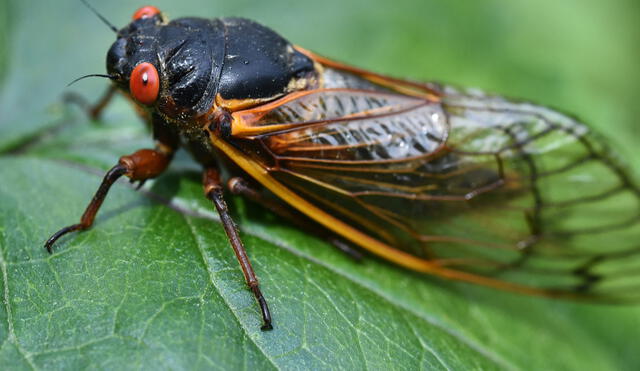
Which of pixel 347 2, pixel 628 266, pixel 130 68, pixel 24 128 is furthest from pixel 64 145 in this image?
pixel 628 266

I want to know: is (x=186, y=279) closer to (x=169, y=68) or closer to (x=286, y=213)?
(x=286, y=213)

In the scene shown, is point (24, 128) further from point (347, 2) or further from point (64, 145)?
point (347, 2)

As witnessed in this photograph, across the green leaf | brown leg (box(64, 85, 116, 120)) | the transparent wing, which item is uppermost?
the transparent wing

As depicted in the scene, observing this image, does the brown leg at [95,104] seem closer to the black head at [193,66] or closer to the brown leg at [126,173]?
the black head at [193,66]

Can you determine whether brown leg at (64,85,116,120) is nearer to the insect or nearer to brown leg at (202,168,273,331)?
the insect

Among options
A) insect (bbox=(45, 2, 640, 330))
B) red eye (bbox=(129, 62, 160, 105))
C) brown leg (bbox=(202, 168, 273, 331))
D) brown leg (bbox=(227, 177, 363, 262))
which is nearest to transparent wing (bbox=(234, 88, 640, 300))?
insect (bbox=(45, 2, 640, 330))

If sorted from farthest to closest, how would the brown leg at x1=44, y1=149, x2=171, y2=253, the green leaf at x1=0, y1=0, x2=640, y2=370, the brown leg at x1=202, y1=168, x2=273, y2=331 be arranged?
the brown leg at x1=44, y1=149, x2=171, y2=253, the brown leg at x1=202, y1=168, x2=273, y2=331, the green leaf at x1=0, y1=0, x2=640, y2=370

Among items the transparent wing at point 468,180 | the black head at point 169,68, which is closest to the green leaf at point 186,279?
the transparent wing at point 468,180

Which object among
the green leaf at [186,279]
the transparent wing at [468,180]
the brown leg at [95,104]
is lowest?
the green leaf at [186,279]
